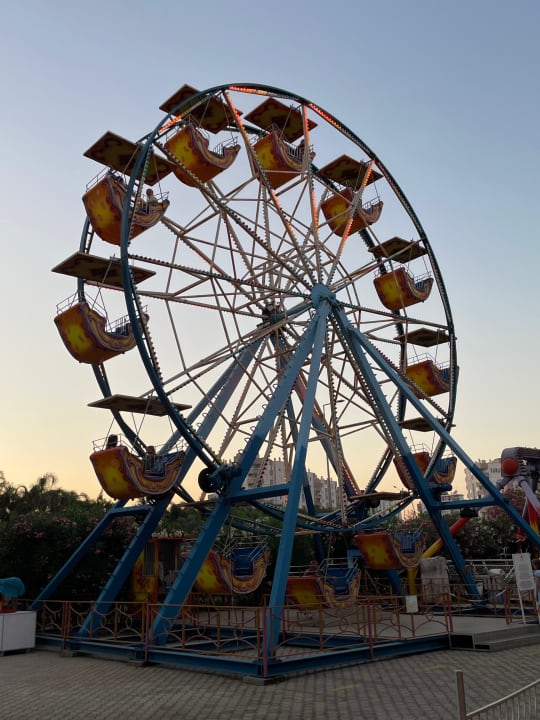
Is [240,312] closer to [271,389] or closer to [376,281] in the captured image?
[271,389]

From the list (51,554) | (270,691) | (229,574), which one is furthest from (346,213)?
(270,691)

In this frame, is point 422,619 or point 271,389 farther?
point 271,389

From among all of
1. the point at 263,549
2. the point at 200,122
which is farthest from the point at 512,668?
the point at 200,122

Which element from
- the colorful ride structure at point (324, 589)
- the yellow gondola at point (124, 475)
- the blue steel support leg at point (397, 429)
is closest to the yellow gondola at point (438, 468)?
Answer: the blue steel support leg at point (397, 429)

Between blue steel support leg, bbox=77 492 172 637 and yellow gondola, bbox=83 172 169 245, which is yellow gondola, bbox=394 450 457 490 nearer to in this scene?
blue steel support leg, bbox=77 492 172 637

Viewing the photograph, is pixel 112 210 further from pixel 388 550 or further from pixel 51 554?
pixel 388 550

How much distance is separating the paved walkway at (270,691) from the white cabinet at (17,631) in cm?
224

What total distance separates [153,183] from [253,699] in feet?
39.0

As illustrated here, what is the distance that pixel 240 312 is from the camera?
17.5m

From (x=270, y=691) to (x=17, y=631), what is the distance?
769cm

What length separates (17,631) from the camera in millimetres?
15000

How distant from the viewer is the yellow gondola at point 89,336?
579 inches

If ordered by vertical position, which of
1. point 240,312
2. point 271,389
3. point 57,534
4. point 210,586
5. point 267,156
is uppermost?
point 267,156

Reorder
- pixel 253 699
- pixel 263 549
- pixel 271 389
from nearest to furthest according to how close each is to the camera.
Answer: pixel 253 699 → pixel 263 549 → pixel 271 389
